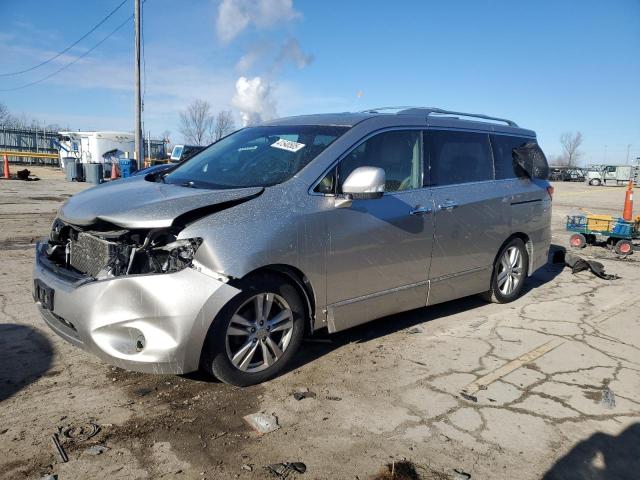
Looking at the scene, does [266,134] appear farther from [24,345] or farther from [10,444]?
[10,444]

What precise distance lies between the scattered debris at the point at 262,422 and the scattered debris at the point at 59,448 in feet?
3.15

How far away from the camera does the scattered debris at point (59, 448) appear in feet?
8.37

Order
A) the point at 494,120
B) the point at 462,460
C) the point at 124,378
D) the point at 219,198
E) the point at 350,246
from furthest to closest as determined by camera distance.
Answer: the point at 494,120 < the point at 350,246 < the point at 124,378 < the point at 219,198 < the point at 462,460

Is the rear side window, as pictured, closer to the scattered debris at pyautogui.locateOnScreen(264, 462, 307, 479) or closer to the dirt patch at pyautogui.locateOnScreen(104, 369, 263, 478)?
the dirt patch at pyautogui.locateOnScreen(104, 369, 263, 478)

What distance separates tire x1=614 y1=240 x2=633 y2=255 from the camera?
28.8 ft

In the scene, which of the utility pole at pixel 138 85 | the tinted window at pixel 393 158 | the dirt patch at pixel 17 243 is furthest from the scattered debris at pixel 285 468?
the utility pole at pixel 138 85

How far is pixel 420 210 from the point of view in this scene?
13.9ft

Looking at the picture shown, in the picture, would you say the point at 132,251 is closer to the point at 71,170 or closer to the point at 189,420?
the point at 189,420

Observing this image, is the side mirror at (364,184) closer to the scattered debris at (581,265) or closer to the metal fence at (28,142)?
the scattered debris at (581,265)

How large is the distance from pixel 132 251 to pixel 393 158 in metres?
2.24

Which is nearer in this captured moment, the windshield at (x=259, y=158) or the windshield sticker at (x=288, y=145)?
the windshield at (x=259, y=158)

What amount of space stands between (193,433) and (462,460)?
1.49 meters

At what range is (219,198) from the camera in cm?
323

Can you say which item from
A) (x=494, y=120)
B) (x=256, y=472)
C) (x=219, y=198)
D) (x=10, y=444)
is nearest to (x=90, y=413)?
(x=10, y=444)
